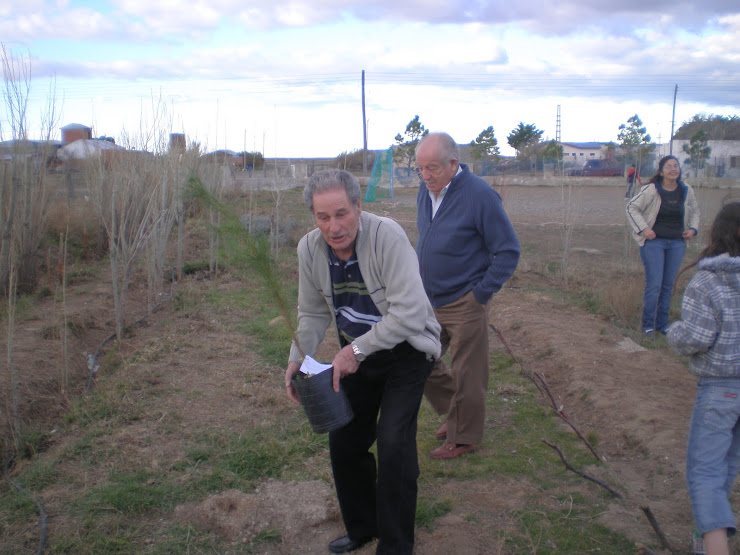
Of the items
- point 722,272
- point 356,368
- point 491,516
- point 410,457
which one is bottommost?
point 491,516

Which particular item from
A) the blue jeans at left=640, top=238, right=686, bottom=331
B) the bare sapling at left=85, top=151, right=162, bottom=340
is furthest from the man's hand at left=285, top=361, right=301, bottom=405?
the blue jeans at left=640, top=238, right=686, bottom=331

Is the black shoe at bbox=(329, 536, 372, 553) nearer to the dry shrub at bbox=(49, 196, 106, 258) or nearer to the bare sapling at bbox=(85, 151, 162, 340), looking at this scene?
the bare sapling at bbox=(85, 151, 162, 340)

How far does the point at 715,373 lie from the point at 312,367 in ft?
5.47

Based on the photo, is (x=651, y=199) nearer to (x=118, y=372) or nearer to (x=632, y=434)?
(x=632, y=434)

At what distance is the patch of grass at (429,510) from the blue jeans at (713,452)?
48.4 inches

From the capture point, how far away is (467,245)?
375cm

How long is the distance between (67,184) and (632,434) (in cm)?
1329

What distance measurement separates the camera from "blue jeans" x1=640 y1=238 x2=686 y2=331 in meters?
6.43

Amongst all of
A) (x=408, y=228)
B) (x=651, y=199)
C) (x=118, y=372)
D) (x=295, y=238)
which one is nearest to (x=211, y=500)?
(x=118, y=372)

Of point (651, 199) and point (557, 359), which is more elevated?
point (651, 199)

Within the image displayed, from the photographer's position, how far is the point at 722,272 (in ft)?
8.34

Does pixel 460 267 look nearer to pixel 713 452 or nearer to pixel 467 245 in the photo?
pixel 467 245

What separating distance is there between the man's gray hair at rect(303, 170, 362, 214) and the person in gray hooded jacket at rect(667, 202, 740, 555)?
4.82 ft

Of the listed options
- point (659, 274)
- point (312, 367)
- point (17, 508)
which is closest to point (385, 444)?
point (312, 367)
